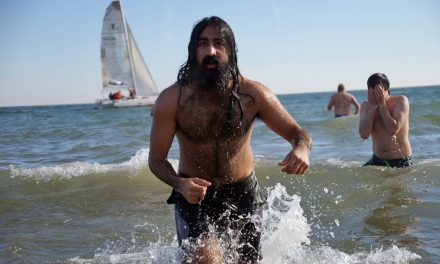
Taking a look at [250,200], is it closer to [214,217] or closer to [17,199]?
[214,217]

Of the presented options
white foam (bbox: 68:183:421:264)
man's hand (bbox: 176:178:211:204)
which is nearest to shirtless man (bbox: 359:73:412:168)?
white foam (bbox: 68:183:421:264)

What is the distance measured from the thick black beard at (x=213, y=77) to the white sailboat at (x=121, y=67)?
39.3 metres

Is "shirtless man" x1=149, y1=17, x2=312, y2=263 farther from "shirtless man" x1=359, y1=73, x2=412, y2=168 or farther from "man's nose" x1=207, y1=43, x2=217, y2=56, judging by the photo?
"shirtless man" x1=359, y1=73, x2=412, y2=168

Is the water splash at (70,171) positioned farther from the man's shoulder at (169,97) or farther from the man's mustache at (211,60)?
the man's mustache at (211,60)

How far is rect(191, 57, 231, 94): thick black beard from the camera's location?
2.91m

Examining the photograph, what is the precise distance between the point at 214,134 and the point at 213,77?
331 mm

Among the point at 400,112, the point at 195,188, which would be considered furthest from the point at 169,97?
the point at 400,112

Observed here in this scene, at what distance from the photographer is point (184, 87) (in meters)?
3.00

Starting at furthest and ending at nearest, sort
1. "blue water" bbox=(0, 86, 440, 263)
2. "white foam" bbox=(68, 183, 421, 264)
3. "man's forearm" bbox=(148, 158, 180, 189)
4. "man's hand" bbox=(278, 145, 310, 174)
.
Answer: "blue water" bbox=(0, 86, 440, 263) < "white foam" bbox=(68, 183, 421, 264) < "man's forearm" bbox=(148, 158, 180, 189) < "man's hand" bbox=(278, 145, 310, 174)

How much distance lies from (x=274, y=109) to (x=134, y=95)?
4166cm

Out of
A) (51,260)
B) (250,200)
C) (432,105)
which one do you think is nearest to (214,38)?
(250,200)

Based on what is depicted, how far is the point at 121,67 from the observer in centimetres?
4241

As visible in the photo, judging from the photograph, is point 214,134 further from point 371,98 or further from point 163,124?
point 371,98

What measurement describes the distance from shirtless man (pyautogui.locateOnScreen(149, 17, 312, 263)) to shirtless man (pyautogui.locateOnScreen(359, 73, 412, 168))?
3.65 meters
